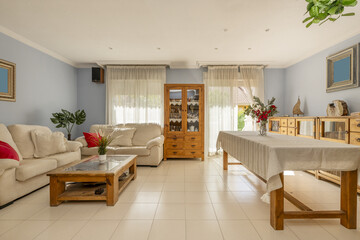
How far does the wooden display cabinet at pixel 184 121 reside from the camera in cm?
487

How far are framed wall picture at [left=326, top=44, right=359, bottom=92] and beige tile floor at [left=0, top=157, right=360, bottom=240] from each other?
1.88 m

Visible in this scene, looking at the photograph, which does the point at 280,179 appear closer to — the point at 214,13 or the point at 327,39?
the point at 214,13

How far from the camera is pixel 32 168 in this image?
8.43 feet

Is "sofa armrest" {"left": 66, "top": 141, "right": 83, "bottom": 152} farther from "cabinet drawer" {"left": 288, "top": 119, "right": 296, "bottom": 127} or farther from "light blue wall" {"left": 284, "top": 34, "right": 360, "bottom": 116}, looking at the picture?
"light blue wall" {"left": 284, "top": 34, "right": 360, "bottom": 116}

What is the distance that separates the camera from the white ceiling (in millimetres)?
2617

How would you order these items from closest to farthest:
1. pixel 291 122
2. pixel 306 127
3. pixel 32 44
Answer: pixel 306 127 < pixel 32 44 < pixel 291 122

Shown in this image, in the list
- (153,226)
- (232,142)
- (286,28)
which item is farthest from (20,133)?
(286,28)

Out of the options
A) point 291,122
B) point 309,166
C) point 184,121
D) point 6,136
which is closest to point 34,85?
point 6,136

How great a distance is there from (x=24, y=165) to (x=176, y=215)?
2.21 m

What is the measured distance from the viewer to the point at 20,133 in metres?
3.14

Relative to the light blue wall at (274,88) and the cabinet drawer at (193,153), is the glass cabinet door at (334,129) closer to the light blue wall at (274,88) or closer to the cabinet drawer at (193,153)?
the light blue wall at (274,88)

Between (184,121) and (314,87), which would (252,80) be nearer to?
(314,87)

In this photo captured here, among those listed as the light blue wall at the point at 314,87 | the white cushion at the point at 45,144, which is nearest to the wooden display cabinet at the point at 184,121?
the white cushion at the point at 45,144

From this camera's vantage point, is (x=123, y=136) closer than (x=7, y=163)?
No
